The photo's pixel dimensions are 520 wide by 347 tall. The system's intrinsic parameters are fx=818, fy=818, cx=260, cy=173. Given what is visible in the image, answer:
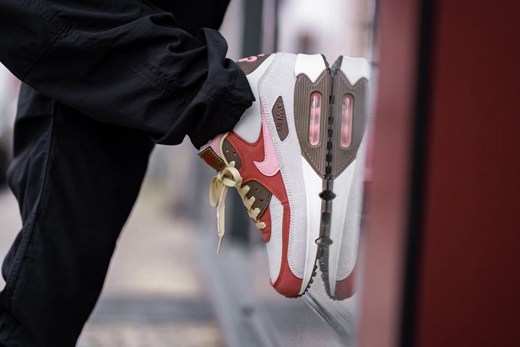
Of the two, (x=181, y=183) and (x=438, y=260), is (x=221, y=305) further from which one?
(x=181, y=183)

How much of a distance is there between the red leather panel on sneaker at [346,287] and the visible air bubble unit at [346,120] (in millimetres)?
214

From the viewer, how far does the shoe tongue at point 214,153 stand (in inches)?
50.5

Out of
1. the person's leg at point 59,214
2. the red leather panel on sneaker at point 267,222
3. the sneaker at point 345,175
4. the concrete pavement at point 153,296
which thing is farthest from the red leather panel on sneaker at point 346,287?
the concrete pavement at point 153,296

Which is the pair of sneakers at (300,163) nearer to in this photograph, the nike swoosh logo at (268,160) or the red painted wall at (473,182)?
the nike swoosh logo at (268,160)

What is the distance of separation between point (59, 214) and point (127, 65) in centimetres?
32

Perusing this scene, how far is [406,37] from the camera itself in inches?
42.9

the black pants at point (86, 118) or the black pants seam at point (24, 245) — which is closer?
the black pants at point (86, 118)

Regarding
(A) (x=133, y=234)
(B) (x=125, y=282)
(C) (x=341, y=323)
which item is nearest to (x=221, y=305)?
(B) (x=125, y=282)

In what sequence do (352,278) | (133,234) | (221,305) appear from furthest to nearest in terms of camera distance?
(133,234) < (221,305) < (352,278)

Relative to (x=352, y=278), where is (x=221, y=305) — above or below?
below

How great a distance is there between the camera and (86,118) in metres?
1.44

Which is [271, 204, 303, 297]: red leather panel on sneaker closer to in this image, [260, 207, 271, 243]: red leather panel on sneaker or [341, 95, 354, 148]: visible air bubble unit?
[260, 207, 271, 243]: red leather panel on sneaker

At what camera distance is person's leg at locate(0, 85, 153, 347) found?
55.8 inches

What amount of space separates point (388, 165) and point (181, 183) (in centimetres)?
665
